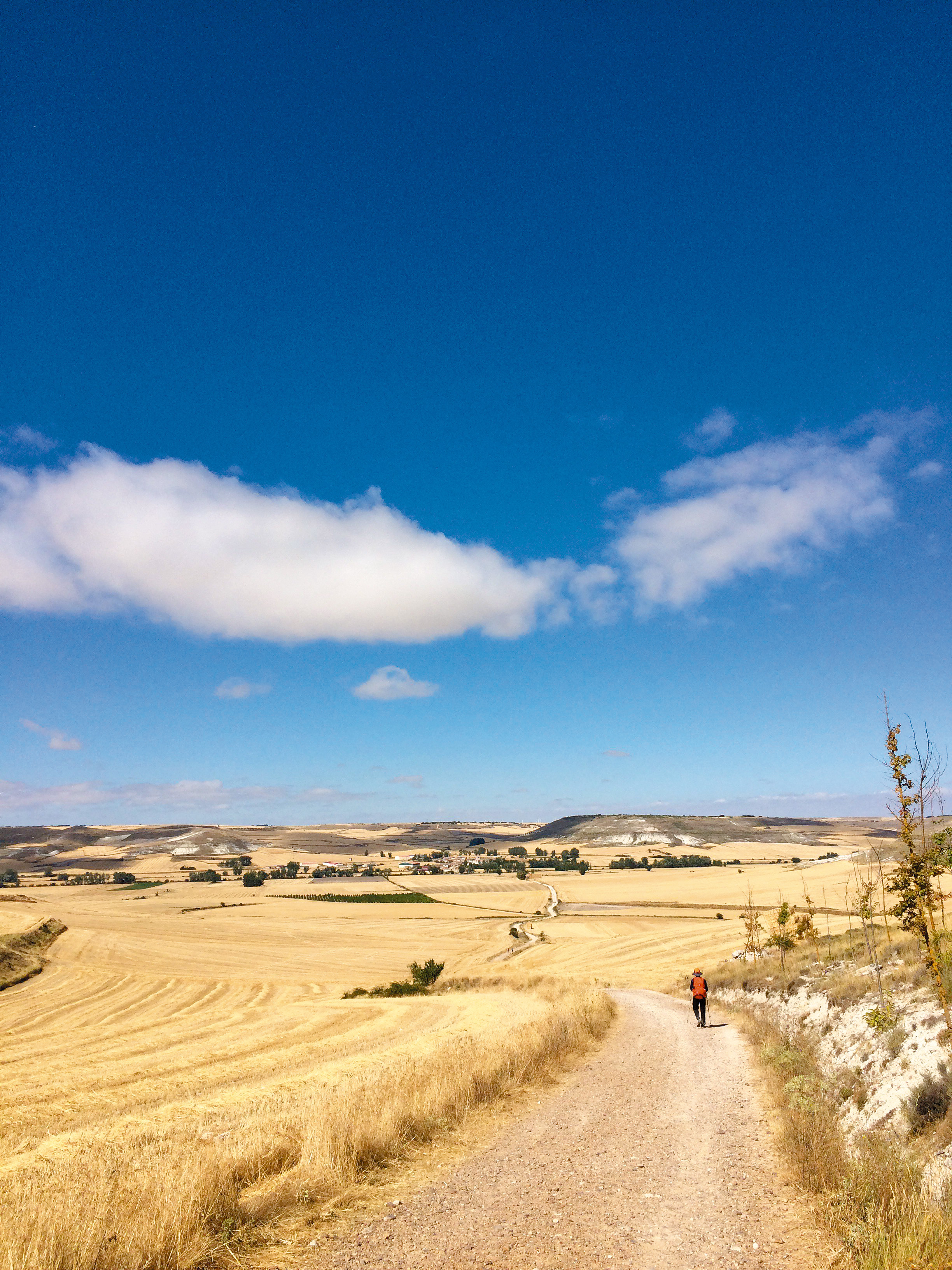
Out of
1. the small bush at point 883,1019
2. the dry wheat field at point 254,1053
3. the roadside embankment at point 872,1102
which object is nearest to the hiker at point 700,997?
the roadside embankment at point 872,1102

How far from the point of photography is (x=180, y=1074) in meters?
25.9

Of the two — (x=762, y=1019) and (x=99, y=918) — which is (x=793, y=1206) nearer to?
(x=762, y=1019)

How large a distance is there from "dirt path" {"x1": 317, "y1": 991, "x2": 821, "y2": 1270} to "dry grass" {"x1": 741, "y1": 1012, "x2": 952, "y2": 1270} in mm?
420

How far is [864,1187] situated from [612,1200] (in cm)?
311

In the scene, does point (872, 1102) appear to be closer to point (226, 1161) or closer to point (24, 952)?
point (226, 1161)

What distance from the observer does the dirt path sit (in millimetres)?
7910

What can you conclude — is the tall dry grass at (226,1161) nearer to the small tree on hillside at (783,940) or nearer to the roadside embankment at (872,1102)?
the roadside embankment at (872,1102)

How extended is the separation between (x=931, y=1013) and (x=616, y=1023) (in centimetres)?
1464

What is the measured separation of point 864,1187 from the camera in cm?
844

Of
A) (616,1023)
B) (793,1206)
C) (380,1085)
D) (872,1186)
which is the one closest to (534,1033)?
(380,1085)

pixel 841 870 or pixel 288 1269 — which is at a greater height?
pixel 288 1269

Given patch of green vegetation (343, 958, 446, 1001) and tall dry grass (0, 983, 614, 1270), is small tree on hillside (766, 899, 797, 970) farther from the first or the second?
patch of green vegetation (343, 958, 446, 1001)

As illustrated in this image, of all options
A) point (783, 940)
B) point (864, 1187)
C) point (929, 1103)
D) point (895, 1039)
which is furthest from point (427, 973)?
point (864, 1187)

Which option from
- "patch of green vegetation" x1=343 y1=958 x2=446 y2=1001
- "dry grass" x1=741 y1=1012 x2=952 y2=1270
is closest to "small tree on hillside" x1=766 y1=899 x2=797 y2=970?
"dry grass" x1=741 y1=1012 x2=952 y2=1270
